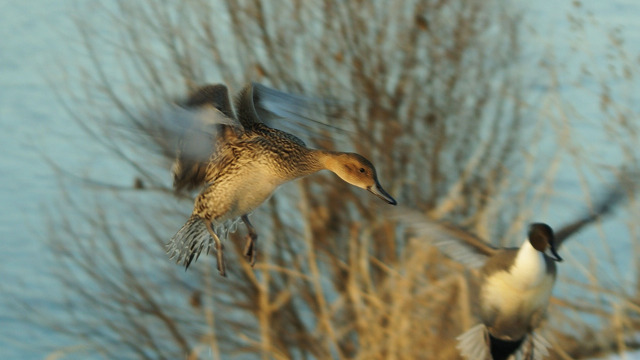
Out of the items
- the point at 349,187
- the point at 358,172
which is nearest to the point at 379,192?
the point at 358,172

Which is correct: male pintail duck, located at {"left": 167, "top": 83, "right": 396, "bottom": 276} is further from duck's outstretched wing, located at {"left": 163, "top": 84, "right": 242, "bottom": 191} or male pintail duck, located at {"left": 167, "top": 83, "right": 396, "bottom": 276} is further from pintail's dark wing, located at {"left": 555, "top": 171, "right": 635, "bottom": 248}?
pintail's dark wing, located at {"left": 555, "top": 171, "right": 635, "bottom": 248}

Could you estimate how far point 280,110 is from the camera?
158cm

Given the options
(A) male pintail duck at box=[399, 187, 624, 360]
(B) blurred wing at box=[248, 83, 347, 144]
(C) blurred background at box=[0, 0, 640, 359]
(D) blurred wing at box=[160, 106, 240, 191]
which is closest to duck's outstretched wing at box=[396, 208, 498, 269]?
(A) male pintail duck at box=[399, 187, 624, 360]

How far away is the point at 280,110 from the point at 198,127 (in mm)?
169

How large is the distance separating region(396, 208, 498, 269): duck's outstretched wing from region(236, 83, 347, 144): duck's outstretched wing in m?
0.51

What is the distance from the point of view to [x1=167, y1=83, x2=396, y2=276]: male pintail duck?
1468 mm

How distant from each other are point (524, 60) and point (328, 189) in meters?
1.28

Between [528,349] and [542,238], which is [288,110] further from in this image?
[528,349]

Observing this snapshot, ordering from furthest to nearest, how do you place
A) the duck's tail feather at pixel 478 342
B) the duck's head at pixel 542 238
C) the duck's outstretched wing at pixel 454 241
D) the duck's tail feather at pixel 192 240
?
the duck's tail feather at pixel 478 342 < the duck's outstretched wing at pixel 454 241 < the duck's head at pixel 542 238 < the duck's tail feather at pixel 192 240

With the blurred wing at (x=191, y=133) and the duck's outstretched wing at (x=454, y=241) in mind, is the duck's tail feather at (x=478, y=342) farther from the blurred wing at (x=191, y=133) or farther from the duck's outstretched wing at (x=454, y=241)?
the blurred wing at (x=191, y=133)

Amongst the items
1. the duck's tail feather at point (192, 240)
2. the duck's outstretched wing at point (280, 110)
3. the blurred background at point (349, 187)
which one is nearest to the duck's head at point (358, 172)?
the duck's outstretched wing at point (280, 110)

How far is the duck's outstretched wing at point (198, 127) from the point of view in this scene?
145cm

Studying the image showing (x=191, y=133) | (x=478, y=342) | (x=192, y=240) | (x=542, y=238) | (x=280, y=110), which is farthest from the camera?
(x=478, y=342)

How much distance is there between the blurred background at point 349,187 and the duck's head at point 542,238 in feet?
4.32
